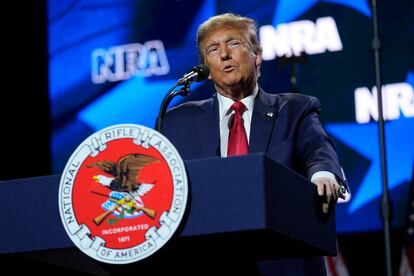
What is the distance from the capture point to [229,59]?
8.24 ft

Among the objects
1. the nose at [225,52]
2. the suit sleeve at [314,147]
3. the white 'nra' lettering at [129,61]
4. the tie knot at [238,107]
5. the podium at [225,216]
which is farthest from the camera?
the white 'nra' lettering at [129,61]

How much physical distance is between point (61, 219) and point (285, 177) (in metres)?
0.51

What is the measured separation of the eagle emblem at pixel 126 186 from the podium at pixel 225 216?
97mm

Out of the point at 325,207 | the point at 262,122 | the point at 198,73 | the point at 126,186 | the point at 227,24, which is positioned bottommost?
the point at 325,207

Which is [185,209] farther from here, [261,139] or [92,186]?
[261,139]

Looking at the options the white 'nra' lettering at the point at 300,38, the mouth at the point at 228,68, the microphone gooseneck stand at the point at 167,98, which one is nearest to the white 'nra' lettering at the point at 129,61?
the white 'nra' lettering at the point at 300,38

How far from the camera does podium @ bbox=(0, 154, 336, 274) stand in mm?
1726

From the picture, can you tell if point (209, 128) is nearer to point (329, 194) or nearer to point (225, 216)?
point (329, 194)

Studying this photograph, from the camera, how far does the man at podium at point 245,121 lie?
224 cm

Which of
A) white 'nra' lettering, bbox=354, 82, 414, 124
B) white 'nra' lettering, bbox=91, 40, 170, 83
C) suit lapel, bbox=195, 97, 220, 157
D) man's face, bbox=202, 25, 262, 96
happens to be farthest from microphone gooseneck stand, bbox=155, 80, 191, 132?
white 'nra' lettering, bbox=91, 40, 170, 83

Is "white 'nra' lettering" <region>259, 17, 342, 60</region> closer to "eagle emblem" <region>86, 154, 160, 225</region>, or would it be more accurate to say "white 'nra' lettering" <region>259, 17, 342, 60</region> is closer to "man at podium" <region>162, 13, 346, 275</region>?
"man at podium" <region>162, 13, 346, 275</region>

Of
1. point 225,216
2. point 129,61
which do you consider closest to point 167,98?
point 225,216

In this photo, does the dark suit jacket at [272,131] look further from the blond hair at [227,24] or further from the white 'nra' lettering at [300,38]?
the white 'nra' lettering at [300,38]

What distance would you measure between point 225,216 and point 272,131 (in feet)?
2.04
